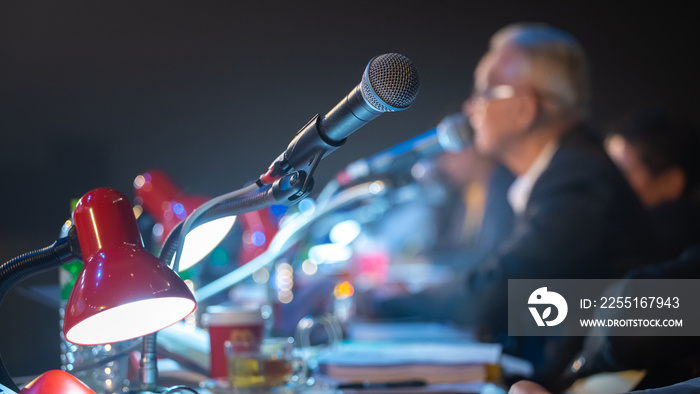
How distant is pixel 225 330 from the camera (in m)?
1.12

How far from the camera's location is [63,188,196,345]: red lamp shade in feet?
1.81

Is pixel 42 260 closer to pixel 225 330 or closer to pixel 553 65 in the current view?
pixel 225 330

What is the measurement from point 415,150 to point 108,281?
3.60 ft

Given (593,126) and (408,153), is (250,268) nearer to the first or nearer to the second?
(408,153)

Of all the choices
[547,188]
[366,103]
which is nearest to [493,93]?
[547,188]

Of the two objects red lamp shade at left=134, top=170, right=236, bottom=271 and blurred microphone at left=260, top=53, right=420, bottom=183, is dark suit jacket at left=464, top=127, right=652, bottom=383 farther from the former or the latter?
blurred microphone at left=260, top=53, right=420, bottom=183

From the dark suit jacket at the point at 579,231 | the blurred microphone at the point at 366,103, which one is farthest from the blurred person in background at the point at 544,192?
the blurred microphone at the point at 366,103

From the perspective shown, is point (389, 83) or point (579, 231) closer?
point (389, 83)

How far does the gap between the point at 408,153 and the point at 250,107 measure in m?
0.44

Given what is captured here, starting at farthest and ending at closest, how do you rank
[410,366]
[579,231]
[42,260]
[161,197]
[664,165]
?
[664,165] → [579,231] → [161,197] → [410,366] → [42,260]

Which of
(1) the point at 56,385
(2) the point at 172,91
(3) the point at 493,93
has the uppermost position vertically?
(3) the point at 493,93

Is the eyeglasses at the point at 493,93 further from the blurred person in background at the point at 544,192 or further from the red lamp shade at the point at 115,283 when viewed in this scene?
the red lamp shade at the point at 115,283

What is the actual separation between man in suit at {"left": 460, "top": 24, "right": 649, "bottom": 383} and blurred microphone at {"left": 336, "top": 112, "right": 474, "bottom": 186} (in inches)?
25.9

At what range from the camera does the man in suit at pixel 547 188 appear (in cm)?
210
